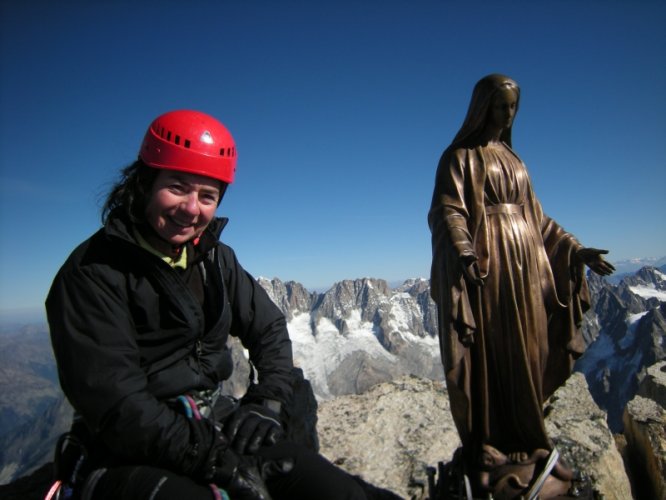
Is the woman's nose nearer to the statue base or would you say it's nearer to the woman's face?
the woman's face

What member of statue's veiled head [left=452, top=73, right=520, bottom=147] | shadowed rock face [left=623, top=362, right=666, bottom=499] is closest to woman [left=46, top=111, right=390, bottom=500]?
statue's veiled head [left=452, top=73, right=520, bottom=147]

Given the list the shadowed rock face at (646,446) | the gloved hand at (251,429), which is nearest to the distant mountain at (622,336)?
the shadowed rock face at (646,446)

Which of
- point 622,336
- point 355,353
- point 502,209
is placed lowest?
point 355,353

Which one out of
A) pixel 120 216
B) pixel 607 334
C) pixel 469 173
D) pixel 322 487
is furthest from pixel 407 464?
pixel 607 334

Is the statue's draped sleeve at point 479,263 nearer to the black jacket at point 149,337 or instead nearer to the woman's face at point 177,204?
the black jacket at point 149,337

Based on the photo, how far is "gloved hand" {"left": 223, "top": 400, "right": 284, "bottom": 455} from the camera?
91.0 inches

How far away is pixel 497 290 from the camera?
3641 mm

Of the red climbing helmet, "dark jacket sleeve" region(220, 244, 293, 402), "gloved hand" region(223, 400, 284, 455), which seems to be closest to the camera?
"gloved hand" region(223, 400, 284, 455)

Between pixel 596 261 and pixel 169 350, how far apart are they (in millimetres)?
3844

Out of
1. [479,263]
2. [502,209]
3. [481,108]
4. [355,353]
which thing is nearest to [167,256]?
[479,263]

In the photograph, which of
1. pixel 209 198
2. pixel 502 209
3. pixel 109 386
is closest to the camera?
pixel 109 386

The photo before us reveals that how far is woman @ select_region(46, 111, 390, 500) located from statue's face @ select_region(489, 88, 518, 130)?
2663 millimetres

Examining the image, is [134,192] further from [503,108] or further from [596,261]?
[596,261]

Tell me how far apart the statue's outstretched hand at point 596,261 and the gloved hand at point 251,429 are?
3305 mm
